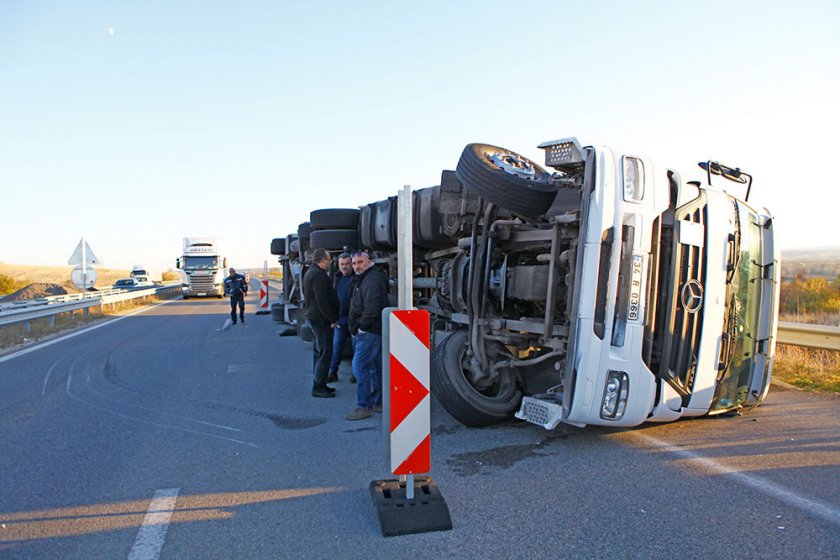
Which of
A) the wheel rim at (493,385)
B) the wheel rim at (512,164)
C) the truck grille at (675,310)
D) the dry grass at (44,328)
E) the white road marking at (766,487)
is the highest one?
the wheel rim at (512,164)

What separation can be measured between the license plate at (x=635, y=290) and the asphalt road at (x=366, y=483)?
1115 millimetres

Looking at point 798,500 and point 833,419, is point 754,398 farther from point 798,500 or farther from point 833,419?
point 798,500

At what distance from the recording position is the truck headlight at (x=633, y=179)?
185 inches

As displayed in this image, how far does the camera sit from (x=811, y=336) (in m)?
7.77

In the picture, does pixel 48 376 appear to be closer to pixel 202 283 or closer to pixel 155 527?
pixel 155 527

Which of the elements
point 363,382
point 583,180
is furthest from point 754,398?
point 363,382

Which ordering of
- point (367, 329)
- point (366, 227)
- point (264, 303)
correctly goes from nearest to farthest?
point (367, 329) < point (366, 227) < point (264, 303)

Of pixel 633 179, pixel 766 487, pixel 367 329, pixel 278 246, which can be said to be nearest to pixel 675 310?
pixel 633 179

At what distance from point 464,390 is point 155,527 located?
2.74m

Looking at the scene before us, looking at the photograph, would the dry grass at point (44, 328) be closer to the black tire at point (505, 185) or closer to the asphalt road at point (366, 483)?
the asphalt road at point (366, 483)

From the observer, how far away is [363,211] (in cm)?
991

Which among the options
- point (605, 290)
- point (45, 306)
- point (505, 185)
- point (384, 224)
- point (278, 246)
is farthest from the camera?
point (278, 246)

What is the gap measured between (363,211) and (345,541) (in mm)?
7009

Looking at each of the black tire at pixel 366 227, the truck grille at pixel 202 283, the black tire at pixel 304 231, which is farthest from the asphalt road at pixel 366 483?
the truck grille at pixel 202 283
